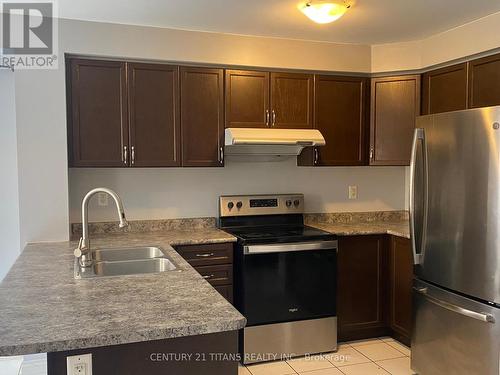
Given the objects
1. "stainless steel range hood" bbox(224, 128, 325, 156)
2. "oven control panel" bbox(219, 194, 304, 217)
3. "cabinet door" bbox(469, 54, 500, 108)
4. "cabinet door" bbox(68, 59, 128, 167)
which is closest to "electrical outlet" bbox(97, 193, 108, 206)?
"cabinet door" bbox(68, 59, 128, 167)

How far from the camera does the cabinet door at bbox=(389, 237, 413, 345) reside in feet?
11.1

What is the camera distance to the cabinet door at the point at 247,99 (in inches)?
137

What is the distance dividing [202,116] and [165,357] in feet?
6.94

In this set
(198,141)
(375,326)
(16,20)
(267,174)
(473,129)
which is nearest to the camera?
(473,129)

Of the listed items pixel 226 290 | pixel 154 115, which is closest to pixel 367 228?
pixel 226 290

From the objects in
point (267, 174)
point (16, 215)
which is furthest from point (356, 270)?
point (16, 215)

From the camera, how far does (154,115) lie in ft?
10.9

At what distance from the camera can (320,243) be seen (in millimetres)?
3338

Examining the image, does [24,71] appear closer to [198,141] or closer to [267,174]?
[198,141]

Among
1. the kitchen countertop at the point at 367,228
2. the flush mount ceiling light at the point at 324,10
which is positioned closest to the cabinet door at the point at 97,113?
the flush mount ceiling light at the point at 324,10

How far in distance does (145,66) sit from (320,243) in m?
1.78

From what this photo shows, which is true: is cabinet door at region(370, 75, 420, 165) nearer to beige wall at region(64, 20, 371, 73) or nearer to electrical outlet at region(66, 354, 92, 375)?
beige wall at region(64, 20, 371, 73)

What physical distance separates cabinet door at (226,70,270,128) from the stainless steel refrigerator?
3.87 ft
